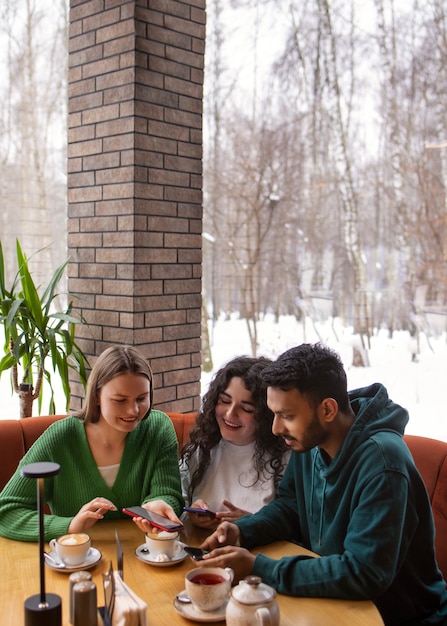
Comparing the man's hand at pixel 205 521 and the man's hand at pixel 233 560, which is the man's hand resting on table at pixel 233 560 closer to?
the man's hand at pixel 233 560

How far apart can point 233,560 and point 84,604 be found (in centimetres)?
40

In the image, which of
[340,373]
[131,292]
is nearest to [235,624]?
[340,373]

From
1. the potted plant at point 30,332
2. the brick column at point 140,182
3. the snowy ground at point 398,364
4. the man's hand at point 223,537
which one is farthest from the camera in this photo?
the snowy ground at point 398,364

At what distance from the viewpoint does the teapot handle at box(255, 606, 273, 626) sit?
1.22 metres

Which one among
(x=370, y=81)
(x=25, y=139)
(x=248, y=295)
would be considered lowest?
(x=248, y=295)

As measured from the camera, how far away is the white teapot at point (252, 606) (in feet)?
4.05

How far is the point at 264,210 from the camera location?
152 inches

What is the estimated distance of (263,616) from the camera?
4.02ft

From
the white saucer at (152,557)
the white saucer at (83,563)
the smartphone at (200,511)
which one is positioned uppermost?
the smartphone at (200,511)

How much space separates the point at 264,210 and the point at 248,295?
0.50 metres

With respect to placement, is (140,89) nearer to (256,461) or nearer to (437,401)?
(256,461)

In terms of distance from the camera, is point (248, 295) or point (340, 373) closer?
point (340, 373)

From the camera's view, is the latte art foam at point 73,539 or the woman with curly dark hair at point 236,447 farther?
the woman with curly dark hair at point 236,447

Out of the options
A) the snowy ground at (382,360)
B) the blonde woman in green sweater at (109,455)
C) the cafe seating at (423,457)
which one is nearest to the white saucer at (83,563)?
the blonde woman in green sweater at (109,455)
